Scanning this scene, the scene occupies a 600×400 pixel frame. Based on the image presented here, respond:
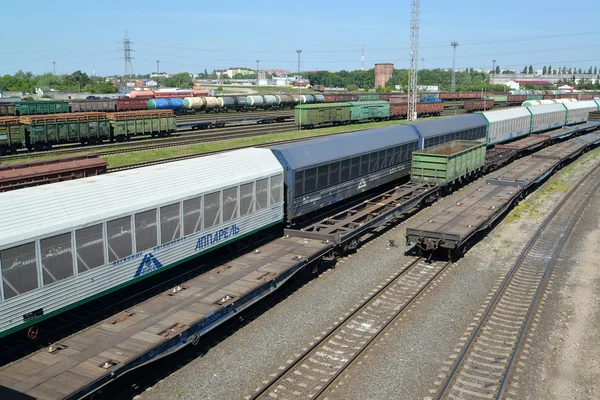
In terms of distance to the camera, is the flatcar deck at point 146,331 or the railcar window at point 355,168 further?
the railcar window at point 355,168

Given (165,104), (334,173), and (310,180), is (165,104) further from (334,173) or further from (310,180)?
(310,180)

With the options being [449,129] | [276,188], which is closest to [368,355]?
[276,188]

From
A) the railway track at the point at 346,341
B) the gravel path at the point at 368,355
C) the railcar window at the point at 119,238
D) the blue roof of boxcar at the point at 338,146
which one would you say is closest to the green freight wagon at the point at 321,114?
the blue roof of boxcar at the point at 338,146

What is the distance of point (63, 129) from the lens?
4369 centimetres

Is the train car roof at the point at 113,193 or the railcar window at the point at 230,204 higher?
the train car roof at the point at 113,193

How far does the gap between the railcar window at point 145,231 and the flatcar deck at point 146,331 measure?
1476 mm

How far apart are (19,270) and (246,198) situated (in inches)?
323

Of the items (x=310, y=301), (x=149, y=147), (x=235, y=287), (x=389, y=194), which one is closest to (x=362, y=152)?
(x=389, y=194)

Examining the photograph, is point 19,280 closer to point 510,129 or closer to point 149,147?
point 149,147

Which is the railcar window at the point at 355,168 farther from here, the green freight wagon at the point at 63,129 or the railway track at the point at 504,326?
the green freight wagon at the point at 63,129

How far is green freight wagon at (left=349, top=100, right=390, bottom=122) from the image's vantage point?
71.5 m

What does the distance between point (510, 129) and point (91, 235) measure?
138 ft

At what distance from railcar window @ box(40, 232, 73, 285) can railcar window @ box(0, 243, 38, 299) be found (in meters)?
0.26

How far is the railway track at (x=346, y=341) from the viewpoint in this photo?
1179 cm
